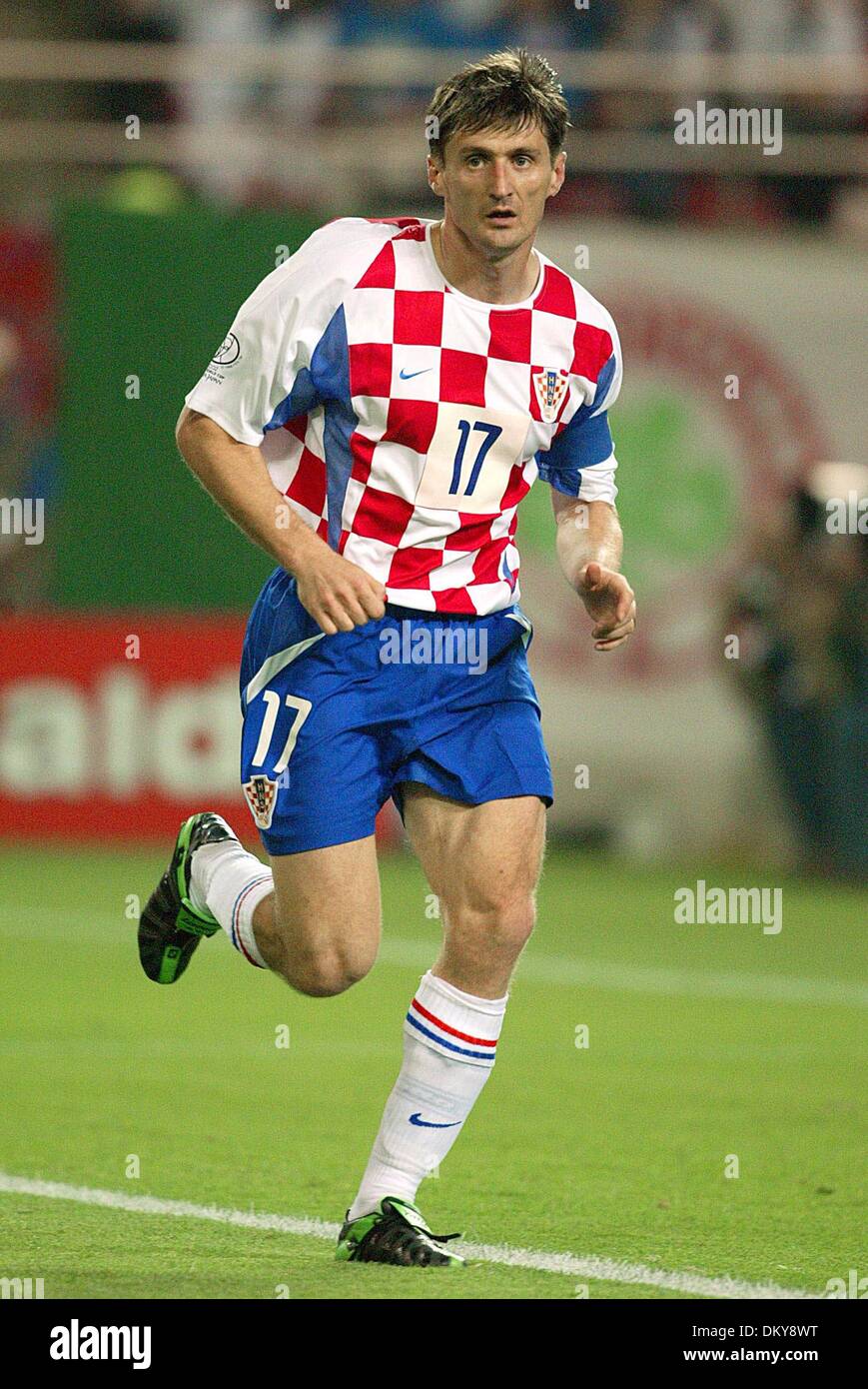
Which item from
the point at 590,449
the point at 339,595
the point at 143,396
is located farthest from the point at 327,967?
the point at 143,396

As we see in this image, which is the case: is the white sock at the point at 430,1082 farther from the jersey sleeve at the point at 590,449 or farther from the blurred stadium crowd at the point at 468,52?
the blurred stadium crowd at the point at 468,52

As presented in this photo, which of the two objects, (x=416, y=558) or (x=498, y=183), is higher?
(x=498, y=183)

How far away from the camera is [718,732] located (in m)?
13.9

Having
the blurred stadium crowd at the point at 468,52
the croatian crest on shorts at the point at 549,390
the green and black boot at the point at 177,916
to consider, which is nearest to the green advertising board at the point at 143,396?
the blurred stadium crowd at the point at 468,52

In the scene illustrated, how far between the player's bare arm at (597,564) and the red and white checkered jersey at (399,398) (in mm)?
195

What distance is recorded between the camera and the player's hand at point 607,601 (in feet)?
16.7

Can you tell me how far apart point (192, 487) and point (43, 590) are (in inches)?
41.4

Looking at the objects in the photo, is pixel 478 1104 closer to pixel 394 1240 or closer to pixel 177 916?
pixel 177 916

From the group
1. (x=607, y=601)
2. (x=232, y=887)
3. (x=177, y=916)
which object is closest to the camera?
(x=607, y=601)

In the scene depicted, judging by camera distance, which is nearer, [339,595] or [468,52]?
[339,595]

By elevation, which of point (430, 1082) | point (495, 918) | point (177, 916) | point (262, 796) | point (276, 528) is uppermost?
point (276, 528)

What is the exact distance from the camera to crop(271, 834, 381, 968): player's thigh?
500 cm

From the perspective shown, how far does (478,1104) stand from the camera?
726 centimetres

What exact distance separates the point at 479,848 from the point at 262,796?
1.64 feet
